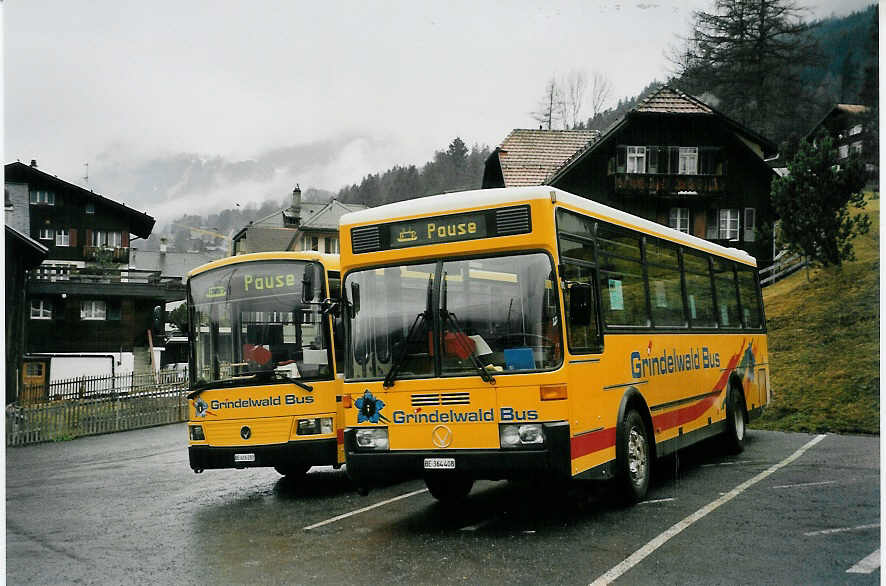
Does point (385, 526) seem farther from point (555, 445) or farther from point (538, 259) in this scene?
point (538, 259)

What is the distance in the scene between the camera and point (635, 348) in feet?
25.2

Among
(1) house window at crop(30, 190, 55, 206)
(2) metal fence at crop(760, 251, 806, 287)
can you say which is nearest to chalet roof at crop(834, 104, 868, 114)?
(2) metal fence at crop(760, 251, 806, 287)

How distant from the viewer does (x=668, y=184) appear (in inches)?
429

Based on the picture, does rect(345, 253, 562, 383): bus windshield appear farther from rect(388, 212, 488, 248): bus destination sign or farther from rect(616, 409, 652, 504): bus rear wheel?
rect(616, 409, 652, 504): bus rear wheel

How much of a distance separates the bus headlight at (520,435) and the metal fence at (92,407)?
685 centimetres

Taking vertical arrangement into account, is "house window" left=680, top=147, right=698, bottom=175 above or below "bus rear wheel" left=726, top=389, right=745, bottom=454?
above

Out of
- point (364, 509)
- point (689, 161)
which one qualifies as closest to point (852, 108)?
point (689, 161)

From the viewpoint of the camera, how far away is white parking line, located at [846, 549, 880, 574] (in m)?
5.29

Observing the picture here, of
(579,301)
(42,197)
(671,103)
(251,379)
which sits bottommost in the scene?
(251,379)

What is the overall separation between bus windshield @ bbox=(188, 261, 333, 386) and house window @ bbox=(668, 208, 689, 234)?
13.4 feet

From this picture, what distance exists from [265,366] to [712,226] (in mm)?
5611

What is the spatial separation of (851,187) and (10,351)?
31.1ft

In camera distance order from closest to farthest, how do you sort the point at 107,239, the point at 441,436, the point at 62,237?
the point at 441,436
the point at 107,239
the point at 62,237

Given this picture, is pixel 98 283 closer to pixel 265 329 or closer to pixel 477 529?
pixel 265 329
